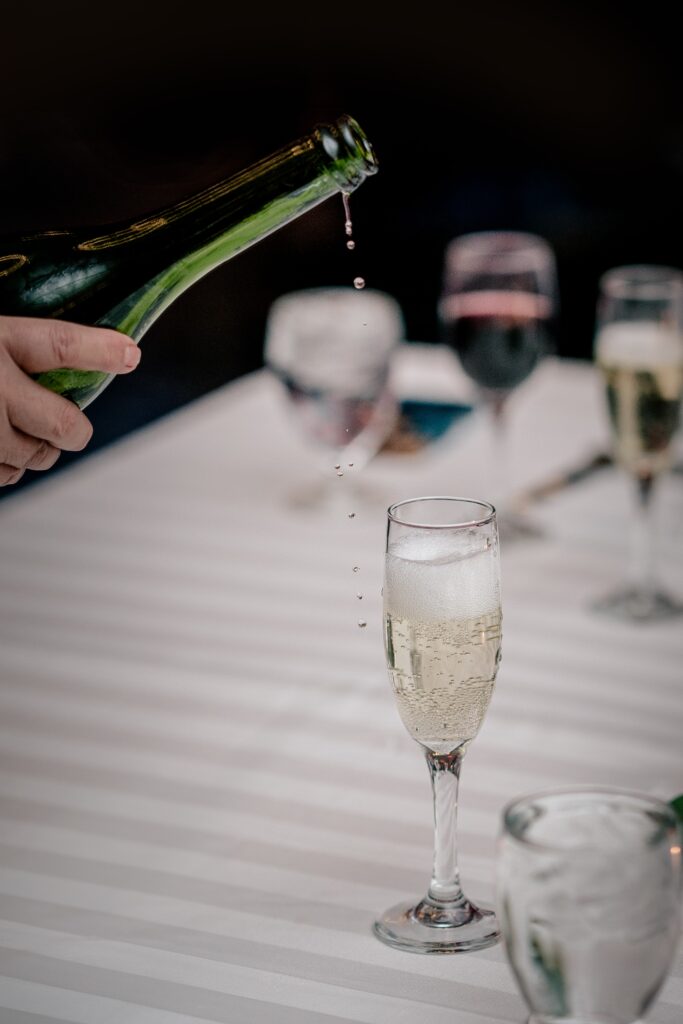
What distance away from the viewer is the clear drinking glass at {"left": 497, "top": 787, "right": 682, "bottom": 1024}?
535 mm

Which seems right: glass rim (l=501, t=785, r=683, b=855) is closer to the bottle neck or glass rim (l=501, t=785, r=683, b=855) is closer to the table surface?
the table surface

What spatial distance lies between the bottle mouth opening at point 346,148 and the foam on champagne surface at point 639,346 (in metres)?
0.47

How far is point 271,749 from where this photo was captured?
0.98m

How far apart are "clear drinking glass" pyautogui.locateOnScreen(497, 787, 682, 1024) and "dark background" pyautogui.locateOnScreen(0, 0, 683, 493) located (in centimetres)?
277

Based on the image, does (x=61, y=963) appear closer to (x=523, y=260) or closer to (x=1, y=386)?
(x=1, y=386)

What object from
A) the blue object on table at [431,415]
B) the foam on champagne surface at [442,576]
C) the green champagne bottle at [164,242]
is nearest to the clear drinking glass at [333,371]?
the blue object on table at [431,415]

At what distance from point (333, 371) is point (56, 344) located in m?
0.66

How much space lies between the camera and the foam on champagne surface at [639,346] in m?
1.25

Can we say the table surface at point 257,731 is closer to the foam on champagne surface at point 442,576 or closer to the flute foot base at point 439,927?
the flute foot base at point 439,927

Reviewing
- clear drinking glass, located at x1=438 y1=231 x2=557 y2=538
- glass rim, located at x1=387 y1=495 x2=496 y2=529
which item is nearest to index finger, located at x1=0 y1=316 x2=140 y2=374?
glass rim, located at x1=387 y1=495 x2=496 y2=529

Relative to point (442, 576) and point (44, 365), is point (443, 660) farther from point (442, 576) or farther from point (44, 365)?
point (44, 365)

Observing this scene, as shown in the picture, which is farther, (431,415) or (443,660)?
(431,415)

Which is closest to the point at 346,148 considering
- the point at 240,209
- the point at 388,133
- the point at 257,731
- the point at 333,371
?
the point at 240,209

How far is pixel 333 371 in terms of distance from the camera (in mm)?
1461
